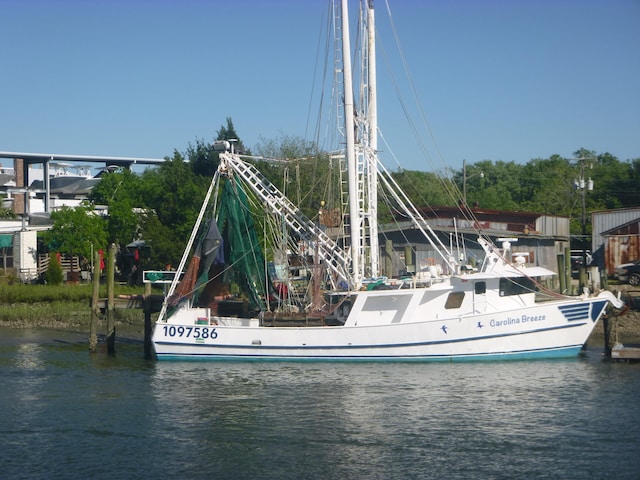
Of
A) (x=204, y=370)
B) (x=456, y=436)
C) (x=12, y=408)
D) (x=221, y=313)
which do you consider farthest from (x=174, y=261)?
(x=456, y=436)

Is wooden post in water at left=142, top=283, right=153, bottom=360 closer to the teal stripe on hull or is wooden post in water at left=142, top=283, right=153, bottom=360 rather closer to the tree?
the teal stripe on hull

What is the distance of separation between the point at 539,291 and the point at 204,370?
433 inches

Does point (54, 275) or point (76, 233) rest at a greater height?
point (76, 233)

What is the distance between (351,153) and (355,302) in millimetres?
4727

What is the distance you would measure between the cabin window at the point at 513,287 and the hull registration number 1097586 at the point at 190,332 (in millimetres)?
9398

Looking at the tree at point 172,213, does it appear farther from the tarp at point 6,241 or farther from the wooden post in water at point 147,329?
the wooden post in water at point 147,329

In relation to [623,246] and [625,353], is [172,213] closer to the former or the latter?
[623,246]

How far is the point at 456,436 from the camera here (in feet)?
64.4

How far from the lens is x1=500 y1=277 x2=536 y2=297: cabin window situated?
27.4m

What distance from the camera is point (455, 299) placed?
27.2 metres

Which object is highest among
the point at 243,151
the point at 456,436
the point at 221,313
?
the point at 243,151

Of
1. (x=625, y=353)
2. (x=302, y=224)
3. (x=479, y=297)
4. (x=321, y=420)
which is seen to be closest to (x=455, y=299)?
(x=479, y=297)

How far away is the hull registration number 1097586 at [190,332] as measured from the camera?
28.7m

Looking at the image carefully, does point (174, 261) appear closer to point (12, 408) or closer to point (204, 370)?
point (204, 370)
